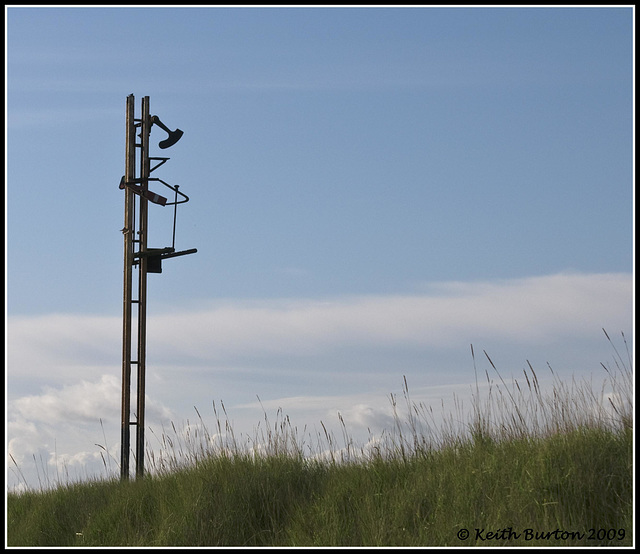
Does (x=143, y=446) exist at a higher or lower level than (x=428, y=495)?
higher

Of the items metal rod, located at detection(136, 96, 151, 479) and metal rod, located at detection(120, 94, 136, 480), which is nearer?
metal rod, located at detection(136, 96, 151, 479)

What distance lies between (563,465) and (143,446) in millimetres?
5344

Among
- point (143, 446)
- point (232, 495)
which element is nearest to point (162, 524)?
point (232, 495)

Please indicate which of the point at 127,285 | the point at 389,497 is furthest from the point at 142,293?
the point at 389,497

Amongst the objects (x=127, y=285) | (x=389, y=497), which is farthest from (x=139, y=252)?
(x=389, y=497)

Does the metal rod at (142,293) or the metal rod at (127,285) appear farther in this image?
the metal rod at (127,285)

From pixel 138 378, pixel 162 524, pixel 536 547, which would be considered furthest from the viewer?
pixel 138 378

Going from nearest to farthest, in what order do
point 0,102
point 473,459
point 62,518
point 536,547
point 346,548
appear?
point 536,547 → point 346,548 → point 473,459 → point 0,102 → point 62,518

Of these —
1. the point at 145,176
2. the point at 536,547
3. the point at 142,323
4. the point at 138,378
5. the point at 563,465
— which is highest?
the point at 145,176

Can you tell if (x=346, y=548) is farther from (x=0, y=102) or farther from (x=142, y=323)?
(x=0, y=102)

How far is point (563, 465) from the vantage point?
6.80 m

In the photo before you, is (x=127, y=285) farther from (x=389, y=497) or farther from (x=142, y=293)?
(x=389, y=497)

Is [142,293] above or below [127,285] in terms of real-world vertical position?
below

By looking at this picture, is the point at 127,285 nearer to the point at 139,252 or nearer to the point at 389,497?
the point at 139,252
